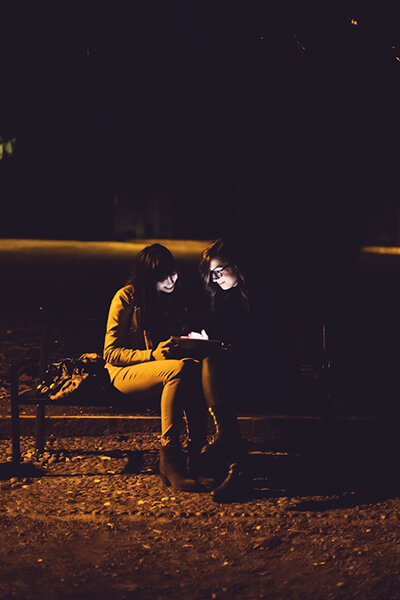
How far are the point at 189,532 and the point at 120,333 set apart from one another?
4.99 feet

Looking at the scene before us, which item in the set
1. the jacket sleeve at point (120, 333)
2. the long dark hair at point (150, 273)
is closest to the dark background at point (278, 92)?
the long dark hair at point (150, 273)

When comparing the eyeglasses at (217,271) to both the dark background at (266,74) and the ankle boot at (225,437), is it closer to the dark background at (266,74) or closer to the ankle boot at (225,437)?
the ankle boot at (225,437)

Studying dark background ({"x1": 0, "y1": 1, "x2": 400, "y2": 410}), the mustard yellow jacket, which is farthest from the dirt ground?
dark background ({"x1": 0, "y1": 1, "x2": 400, "y2": 410})

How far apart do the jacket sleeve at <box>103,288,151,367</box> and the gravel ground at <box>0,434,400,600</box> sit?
668mm

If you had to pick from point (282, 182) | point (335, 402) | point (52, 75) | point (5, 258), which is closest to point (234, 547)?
point (335, 402)

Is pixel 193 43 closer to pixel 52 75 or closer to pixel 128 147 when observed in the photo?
pixel 52 75

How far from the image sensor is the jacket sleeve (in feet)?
18.9

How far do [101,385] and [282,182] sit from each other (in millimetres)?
3302

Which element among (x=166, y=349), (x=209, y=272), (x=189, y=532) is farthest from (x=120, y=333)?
(x=189, y=532)

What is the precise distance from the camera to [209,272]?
5984 mm

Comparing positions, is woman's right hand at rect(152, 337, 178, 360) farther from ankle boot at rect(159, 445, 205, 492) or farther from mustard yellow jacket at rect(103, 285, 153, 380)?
ankle boot at rect(159, 445, 205, 492)

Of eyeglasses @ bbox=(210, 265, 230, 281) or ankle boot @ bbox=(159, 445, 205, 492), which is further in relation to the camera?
eyeglasses @ bbox=(210, 265, 230, 281)

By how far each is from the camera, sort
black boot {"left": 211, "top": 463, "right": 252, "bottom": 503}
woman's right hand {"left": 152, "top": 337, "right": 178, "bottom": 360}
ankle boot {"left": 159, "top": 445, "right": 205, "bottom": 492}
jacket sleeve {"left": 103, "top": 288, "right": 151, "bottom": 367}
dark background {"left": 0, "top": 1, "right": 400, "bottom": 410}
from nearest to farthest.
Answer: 1. black boot {"left": 211, "top": 463, "right": 252, "bottom": 503}
2. ankle boot {"left": 159, "top": 445, "right": 205, "bottom": 492}
3. woman's right hand {"left": 152, "top": 337, "right": 178, "bottom": 360}
4. jacket sleeve {"left": 103, "top": 288, "right": 151, "bottom": 367}
5. dark background {"left": 0, "top": 1, "right": 400, "bottom": 410}

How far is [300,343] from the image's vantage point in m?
10.4
